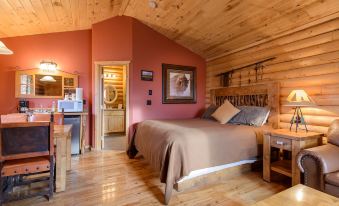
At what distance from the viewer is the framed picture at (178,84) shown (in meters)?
4.39

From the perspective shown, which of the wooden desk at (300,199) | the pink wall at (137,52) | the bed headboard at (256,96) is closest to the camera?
the wooden desk at (300,199)

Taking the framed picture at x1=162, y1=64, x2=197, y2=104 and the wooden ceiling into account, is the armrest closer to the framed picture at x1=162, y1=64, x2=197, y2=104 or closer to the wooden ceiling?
the wooden ceiling

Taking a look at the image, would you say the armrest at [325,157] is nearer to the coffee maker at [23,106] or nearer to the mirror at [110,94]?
the coffee maker at [23,106]

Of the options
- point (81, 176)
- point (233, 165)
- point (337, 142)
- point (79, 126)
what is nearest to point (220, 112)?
point (233, 165)

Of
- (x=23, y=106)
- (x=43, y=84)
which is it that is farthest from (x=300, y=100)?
(x=23, y=106)

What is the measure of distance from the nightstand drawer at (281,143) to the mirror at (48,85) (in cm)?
429

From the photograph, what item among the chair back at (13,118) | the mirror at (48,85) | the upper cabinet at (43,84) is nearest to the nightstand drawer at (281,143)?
the chair back at (13,118)

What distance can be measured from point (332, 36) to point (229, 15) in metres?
1.43

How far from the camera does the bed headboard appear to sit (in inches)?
126

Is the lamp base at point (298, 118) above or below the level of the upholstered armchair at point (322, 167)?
above

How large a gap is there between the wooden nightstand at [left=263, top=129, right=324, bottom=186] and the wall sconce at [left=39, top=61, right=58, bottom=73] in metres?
4.35

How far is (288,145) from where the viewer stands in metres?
2.37

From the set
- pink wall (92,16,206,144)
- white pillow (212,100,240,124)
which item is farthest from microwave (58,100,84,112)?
white pillow (212,100,240,124)

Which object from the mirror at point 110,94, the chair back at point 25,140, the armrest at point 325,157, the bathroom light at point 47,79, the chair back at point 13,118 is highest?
the bathroom light at point 47,79
